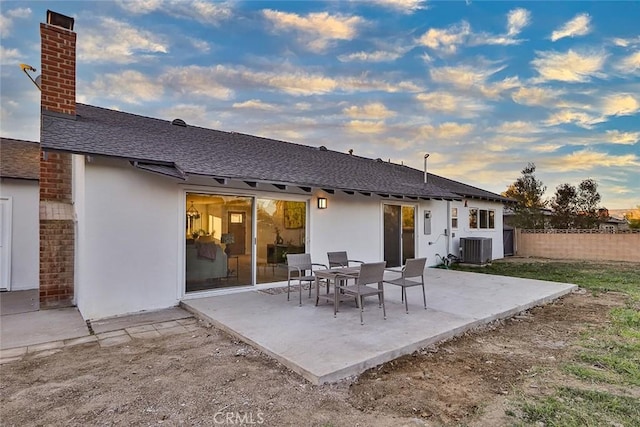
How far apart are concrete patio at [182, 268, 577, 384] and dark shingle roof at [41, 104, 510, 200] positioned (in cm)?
238

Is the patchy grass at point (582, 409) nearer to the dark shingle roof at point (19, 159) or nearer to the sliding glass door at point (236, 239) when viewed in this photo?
the sliding glass door at point (236, 239)

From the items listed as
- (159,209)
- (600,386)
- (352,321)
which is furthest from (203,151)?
(600,386)

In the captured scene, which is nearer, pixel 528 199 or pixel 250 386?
pixel 250 386

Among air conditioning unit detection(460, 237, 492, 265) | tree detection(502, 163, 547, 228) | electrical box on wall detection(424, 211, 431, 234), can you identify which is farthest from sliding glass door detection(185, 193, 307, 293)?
tree detection(502, 163, 547, 228)

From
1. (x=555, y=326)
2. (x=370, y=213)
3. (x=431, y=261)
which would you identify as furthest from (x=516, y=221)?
(x=555, y=326)

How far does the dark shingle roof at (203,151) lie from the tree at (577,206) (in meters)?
14.8

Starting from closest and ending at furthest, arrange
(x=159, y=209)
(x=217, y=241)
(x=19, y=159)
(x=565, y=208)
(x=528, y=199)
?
(x=159, y=209) → (x=217, y=241) → (x=19, y=159) → (x=565, y=208) → (x=528, y=199)

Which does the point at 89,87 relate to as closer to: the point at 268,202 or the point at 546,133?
the point at 268,202

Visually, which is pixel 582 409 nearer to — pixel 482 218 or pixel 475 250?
pixel 475 250

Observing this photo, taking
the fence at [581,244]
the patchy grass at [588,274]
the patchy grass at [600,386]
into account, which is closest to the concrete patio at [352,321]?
the patchy grass at [600,386]

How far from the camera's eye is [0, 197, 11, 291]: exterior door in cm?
773

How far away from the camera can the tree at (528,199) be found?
67.2 ft

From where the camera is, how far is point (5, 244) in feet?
25.7

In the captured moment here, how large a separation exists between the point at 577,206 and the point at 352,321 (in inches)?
870
